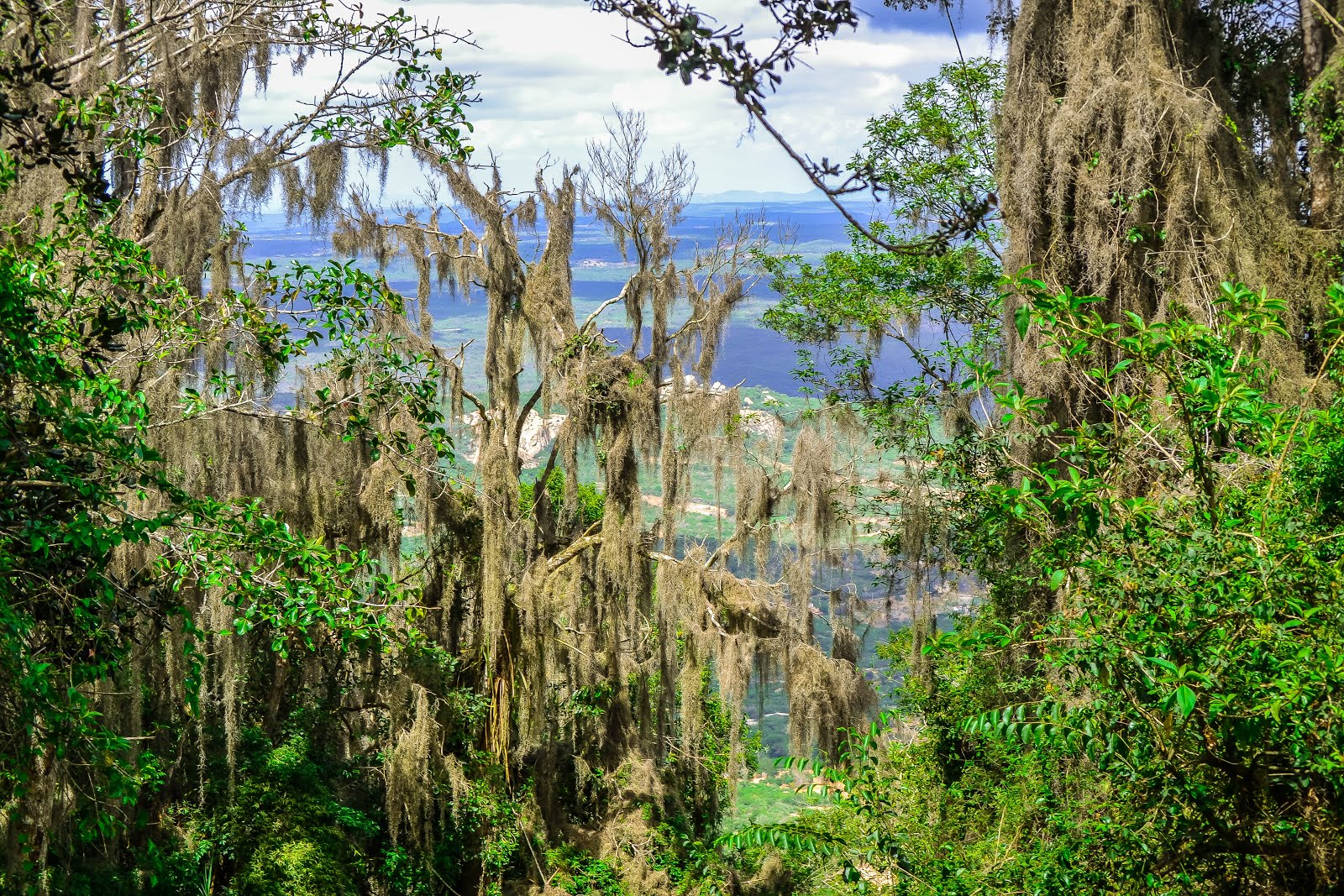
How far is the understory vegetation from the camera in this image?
360 cm

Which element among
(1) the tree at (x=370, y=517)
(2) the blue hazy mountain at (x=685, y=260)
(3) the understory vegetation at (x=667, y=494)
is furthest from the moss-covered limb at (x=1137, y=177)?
(1) the tree at (x=370, y=517)

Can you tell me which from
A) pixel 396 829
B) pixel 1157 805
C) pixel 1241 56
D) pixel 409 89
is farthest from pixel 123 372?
pixel 1241 56

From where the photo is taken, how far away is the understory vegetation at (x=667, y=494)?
3596 mm

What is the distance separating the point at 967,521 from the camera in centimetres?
1172

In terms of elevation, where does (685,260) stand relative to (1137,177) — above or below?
below

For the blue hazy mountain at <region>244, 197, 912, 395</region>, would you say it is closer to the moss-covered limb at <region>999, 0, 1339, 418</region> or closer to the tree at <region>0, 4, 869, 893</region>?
the tree at <region>0, 4, 869, 893</region>

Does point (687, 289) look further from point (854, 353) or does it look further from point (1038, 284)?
point (1038, 284)

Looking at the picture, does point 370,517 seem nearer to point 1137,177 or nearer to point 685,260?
point 685,260

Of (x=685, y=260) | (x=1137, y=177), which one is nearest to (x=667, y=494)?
(x=685, y=260)

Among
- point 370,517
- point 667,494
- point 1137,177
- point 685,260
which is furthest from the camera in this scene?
point 685,260

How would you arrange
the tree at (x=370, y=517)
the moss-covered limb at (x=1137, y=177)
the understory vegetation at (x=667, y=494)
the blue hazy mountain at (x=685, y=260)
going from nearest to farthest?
the understory vegetation at (x=667, y=494), the tree at (x=370, y=517), the moss-covered limb at (x=1137, y=177), the blue hazy mountain at (x=685, y=260)

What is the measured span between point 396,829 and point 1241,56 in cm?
1163

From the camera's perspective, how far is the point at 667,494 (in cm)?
1192

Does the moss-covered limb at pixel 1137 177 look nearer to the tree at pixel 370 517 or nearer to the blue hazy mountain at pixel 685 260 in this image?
the blue hazy mountain at pixel 685 260
